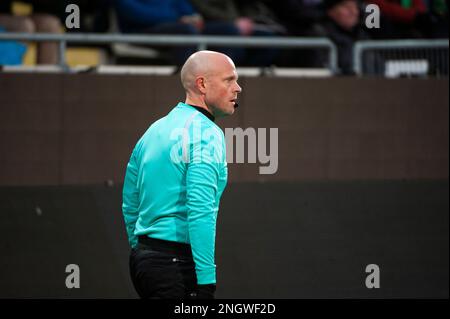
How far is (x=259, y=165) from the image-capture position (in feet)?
25.5

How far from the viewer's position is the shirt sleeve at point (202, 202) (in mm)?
3982

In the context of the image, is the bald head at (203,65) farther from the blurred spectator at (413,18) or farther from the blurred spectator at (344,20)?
the blurred spectator at (413,18)

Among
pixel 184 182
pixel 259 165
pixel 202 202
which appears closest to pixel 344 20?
pixel 259 165

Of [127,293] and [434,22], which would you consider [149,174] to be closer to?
[127,293]

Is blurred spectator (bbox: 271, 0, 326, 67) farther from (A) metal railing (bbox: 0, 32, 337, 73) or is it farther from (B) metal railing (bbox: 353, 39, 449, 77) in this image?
(A) metal railing (bbox: 0, 32, 337, 73)

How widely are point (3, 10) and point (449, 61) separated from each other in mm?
4397

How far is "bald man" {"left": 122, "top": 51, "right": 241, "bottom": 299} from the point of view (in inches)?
158

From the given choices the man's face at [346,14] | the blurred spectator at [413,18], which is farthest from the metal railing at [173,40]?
the blurred spectator at [413,18]

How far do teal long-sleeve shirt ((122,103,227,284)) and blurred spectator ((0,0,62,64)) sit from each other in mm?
4054

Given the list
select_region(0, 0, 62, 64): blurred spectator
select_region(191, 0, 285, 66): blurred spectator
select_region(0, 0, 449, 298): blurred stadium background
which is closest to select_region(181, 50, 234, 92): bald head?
select_region(0, 0, 449, 298): blurred stadium background

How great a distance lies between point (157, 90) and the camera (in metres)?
7.63

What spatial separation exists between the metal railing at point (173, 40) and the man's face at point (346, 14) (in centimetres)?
108

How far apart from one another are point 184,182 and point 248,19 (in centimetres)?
576

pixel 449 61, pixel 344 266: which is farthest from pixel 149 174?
pixel 449 61
